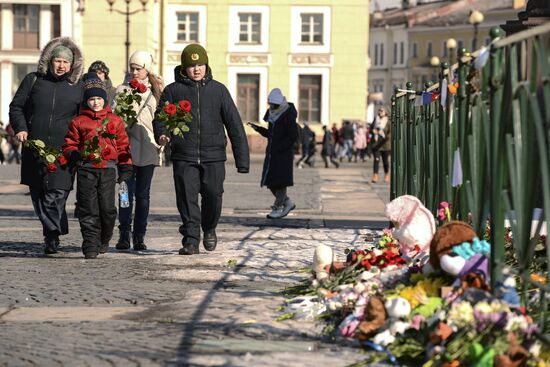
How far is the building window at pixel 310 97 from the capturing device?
66438mm

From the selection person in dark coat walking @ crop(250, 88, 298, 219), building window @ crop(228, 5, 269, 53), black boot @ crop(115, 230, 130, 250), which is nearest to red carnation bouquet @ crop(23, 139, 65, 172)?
black boot @ crop(115, 230, 130, 250)

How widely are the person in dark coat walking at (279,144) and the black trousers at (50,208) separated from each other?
Result: 20.5 ft

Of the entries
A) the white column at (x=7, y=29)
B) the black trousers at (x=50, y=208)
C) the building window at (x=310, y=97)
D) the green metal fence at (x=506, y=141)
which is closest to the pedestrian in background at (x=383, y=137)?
the black trousers at (x=50, y=208)

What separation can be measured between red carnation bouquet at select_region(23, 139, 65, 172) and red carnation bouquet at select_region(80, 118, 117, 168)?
23cm

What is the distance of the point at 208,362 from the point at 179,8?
195 feet

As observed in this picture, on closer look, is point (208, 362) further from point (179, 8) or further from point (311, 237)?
point (179, 8)

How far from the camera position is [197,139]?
12.5m

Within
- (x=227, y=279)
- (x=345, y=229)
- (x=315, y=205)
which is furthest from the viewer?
(x=315, y=205)

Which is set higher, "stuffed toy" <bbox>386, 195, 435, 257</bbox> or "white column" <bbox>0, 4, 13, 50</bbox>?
"white column" <bbox>0, 4, 13, 50</bbox>

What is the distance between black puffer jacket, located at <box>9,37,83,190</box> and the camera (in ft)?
40.7

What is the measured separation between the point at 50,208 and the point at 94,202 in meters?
0.42

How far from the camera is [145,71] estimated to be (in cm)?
1345

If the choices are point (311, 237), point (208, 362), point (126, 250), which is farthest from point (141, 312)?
point (311, 237)

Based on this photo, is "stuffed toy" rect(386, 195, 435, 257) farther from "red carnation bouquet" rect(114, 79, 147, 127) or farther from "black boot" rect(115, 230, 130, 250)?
"black boot" rect(115, 230, 130, 250)
